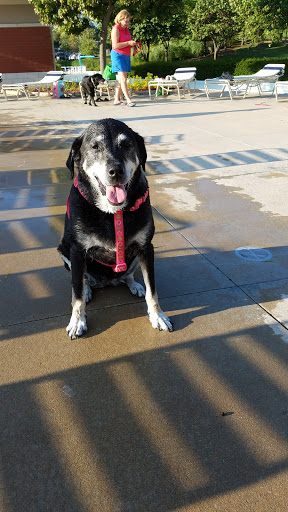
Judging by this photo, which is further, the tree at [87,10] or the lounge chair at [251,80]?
the tree at [87,10]

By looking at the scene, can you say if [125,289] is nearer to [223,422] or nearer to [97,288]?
[97,288]

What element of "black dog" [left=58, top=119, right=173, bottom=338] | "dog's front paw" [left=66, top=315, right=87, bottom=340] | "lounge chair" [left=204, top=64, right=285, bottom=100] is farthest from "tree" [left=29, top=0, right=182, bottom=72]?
"dog's front paw" [left=66, top=315, right=87, bottom=340]

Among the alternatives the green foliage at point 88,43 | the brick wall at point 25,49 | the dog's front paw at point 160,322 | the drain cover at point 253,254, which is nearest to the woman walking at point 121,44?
the drain cover at point 253,254

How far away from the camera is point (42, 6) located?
17.8m

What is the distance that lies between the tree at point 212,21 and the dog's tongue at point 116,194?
37568 millimetres

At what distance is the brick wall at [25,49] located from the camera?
24.3m

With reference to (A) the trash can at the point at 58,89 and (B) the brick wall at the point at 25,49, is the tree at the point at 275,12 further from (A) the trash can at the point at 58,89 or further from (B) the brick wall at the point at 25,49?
(B) the brick wall at the point at 25,49

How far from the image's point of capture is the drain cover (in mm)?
3825

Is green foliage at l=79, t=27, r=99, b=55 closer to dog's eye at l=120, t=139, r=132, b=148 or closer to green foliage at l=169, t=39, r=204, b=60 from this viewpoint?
green foliage at l=169, t=39, r=204, b=60

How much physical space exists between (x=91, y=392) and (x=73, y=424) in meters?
0.24

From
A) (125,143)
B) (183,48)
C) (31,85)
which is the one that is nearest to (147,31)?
(183,48)

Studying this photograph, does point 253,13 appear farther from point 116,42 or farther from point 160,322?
point 160,322

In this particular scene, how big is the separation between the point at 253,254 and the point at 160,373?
188cm

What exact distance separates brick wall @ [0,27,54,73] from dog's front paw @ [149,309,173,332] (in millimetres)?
26199
